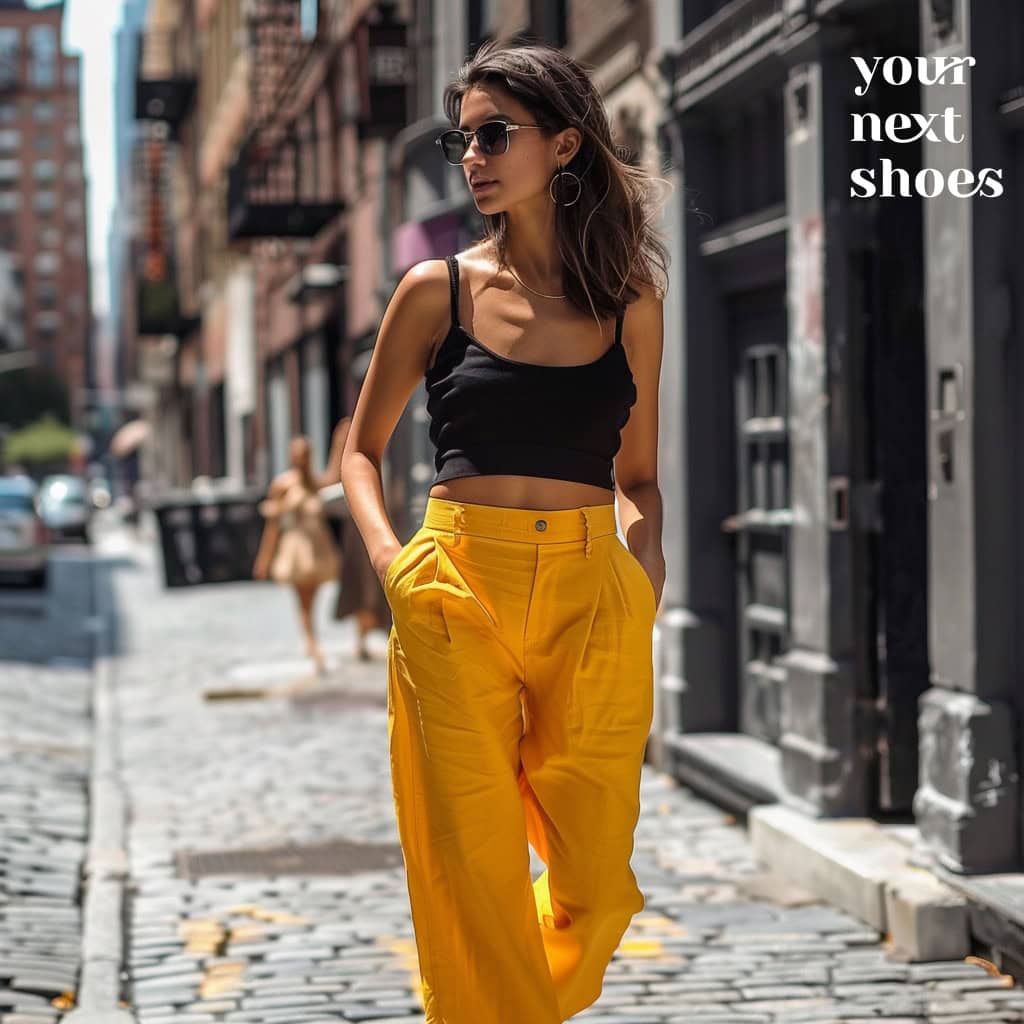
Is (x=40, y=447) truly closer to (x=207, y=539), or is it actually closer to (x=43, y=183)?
(x=43, y=183)

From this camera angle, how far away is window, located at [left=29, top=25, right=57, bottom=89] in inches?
6265

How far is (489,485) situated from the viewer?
360cm

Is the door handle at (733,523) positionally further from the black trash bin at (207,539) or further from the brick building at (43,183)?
the brick building at (43,183)

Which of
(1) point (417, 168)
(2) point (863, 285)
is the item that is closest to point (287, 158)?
(1) point (417, 168)

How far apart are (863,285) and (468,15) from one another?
871cm

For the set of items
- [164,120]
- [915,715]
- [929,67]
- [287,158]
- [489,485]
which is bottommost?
[915,715]

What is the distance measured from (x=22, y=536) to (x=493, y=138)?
80.6ft

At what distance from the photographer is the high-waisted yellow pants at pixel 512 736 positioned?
11.7ft

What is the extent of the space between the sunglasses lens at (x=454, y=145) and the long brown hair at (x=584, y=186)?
5 centimetres

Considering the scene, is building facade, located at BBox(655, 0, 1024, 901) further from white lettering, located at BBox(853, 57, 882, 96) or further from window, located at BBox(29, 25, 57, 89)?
window, located at BBox(29, 25, 57, 89)

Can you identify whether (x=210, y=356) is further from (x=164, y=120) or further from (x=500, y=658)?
(x=500, y=658)

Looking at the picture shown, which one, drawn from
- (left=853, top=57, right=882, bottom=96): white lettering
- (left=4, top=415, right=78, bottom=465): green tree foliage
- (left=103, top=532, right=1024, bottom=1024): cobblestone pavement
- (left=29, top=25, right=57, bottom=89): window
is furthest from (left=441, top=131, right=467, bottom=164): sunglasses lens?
(left=29, top=25, right=57, bottom=89): window

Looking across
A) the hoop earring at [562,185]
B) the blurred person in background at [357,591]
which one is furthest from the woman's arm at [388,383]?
the blurred person in background at [357,591]

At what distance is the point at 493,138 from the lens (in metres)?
3.62
